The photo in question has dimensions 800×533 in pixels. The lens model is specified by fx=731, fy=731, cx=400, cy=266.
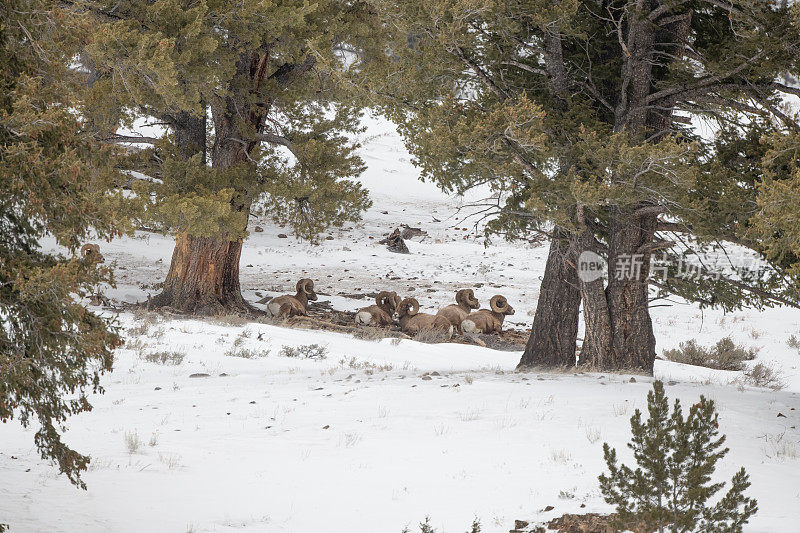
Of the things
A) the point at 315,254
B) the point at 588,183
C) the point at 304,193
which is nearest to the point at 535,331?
the point at 588,183

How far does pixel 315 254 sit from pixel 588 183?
19533 millimetres

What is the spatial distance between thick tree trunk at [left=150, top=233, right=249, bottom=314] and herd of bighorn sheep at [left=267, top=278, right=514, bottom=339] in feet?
4.36

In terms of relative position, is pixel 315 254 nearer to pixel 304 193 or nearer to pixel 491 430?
pixel 304 193

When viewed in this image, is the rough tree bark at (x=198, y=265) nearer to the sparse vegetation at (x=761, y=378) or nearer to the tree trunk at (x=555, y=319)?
the tree trunk at (x=555, y=319)

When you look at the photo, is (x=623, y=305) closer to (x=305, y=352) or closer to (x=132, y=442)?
(x=305, y=352)

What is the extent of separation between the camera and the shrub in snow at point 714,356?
14021 mm

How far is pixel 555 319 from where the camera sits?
1016 centimetres

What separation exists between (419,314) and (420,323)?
42cm

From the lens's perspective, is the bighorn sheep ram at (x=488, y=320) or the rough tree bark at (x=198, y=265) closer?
the rough tree bark at (x=198, y=265)

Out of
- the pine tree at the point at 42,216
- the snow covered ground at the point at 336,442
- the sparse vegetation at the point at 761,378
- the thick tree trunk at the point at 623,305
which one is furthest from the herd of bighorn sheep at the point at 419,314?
the pine tree at the point at 42,216

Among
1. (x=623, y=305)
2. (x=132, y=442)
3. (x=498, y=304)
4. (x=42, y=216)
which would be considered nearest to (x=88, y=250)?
(x=42, y=216)

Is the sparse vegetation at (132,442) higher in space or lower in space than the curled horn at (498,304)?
lower

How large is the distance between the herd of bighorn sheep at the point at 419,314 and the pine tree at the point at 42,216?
35.8 ft

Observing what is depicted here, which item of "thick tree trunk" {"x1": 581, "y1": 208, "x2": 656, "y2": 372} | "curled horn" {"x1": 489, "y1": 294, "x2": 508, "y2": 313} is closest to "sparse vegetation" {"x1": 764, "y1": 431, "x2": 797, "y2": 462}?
"thick tree trunk" {"x1": 581, "y1": 208, "x2": 656, "y2": 372}
